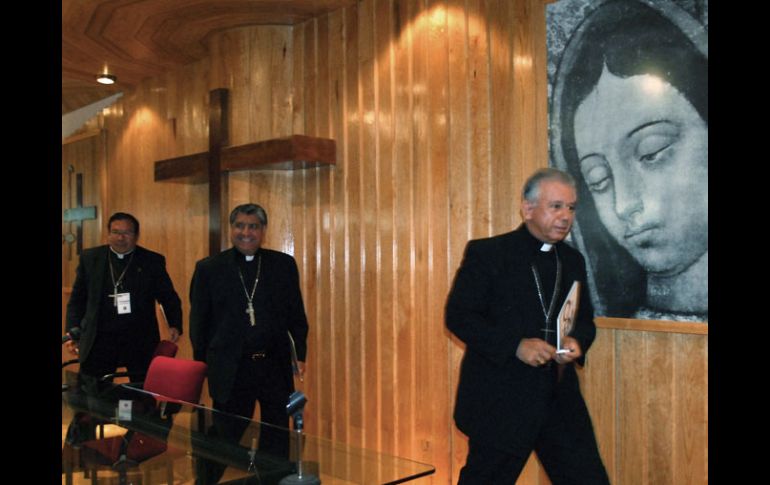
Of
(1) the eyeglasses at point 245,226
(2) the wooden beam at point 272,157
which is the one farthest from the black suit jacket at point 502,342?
(2) the wooden beam at point 272,157

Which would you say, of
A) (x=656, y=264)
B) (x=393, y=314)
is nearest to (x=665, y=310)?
(x=656, y=264)

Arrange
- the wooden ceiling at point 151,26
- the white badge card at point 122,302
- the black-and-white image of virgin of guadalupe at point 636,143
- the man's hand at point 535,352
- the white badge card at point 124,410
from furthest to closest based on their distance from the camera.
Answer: the wooden ceiling at point 151,26
the white badge card at point 122,302
the black-and-white image of virgin of guadalupe at point 636,143
the white badge card at point 124,410
the man's hand at point 535,352

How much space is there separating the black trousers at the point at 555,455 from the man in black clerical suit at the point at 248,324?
4.70 feet

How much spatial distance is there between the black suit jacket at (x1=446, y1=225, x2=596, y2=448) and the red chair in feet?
3.58

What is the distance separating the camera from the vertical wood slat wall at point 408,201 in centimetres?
343

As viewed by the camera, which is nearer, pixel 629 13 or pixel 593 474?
pixel 593 474

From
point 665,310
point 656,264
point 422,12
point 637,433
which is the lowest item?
point 637,433

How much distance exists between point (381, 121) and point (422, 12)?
740mm

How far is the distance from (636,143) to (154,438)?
8.17ft

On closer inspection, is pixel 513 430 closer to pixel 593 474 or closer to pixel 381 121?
pixel 593 474

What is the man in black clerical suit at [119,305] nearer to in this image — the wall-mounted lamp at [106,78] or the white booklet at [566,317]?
the wall-mounted lamp at [106,78]

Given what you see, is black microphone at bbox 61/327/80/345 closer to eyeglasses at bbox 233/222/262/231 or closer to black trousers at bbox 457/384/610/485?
eyeglasses at bbox 233/222/262/231

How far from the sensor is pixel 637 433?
11.1ft

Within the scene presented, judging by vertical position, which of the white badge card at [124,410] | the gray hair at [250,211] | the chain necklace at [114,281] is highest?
the gray hair at [250,211]
